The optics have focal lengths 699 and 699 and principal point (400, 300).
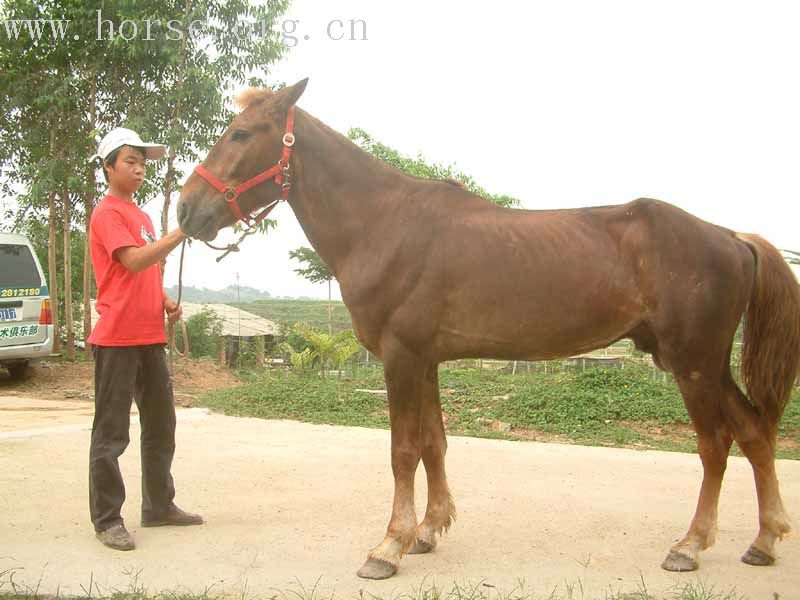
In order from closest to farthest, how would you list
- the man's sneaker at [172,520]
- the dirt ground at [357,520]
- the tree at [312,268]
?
the dirt ground at [357,520]
the man's sneaker at [172,520]
the tree at [312,268]

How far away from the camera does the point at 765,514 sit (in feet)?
11.4

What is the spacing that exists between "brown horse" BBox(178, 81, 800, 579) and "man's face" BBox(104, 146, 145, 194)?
0.56m

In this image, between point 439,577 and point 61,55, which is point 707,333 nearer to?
point 439,577

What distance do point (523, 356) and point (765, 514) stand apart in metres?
1.42

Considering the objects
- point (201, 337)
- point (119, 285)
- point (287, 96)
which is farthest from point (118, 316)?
point (201, 337)

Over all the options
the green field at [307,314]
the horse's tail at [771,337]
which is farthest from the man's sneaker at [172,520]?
the green field at [307,314]

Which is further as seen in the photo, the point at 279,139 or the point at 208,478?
the point at 208,478

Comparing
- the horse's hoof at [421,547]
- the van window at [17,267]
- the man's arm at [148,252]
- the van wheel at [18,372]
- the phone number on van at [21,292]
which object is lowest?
the horse's hoof at [421,547]

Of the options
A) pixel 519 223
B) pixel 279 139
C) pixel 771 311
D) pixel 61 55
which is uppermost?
pixel 61 55

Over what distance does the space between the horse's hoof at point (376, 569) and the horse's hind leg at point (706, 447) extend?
1315mm

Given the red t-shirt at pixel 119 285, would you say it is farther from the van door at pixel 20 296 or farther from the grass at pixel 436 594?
the van door at pixel 20 296

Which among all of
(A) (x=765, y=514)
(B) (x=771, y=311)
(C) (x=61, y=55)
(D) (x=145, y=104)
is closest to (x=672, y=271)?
(B) (x=771, y=311)

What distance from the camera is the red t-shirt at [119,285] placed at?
371 cm

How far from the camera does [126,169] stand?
380cm
